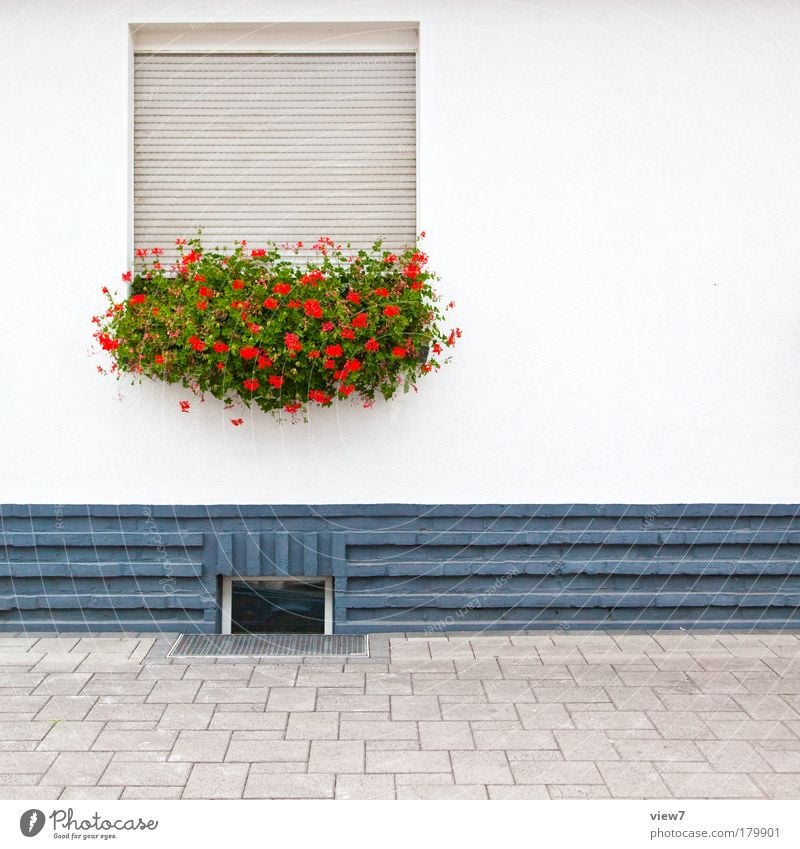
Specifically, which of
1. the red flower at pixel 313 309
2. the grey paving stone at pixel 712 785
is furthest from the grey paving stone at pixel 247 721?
the red flower at pixel 313 309

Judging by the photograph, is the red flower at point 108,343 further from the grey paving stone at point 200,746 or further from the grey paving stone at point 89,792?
the grey paving stone at point 89,792

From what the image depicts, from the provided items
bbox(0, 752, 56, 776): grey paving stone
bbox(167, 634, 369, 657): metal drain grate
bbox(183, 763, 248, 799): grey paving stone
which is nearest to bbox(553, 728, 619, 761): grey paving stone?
bbox(183, 763, 248, 799): grey paving stone

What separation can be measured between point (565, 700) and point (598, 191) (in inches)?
111

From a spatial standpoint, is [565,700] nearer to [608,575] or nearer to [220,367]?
[608,575]

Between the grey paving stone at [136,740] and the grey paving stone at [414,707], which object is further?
the grey paving stone at [414,707]

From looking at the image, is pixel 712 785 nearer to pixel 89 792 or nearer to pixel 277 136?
pixel 89 792

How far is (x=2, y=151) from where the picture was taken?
6176mm

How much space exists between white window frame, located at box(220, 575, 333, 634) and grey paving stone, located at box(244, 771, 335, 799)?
2.07 metres

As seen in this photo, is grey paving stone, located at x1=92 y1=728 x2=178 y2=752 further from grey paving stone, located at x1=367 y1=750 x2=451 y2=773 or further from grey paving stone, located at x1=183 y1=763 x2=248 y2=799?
grey paving stone, located at x1=367 y1=750 x2=451 y2=773

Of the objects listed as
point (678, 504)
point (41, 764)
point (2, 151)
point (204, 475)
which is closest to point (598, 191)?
point (678, 504)

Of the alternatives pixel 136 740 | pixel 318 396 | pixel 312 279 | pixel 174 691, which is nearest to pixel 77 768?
pixel 136 740

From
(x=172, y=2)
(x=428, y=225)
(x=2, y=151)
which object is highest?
(x=172, y=2)

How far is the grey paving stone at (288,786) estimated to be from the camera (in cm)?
414

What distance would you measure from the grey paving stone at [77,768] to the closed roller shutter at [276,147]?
9.77 ft
